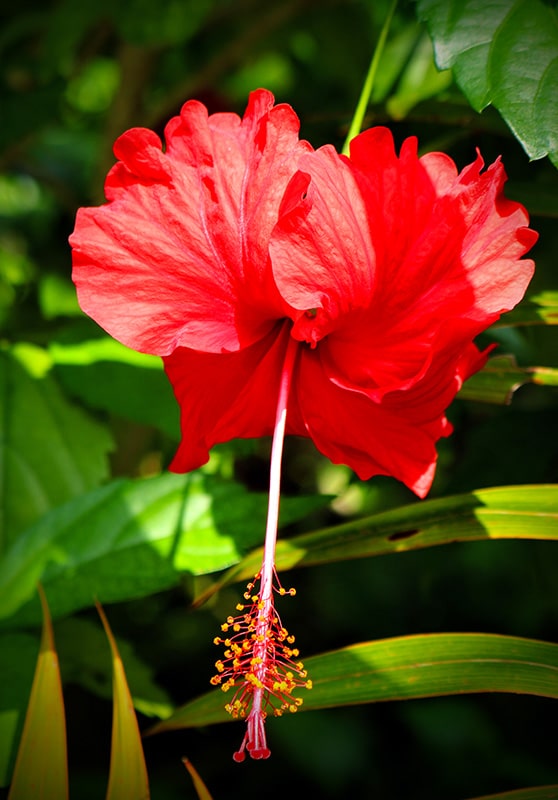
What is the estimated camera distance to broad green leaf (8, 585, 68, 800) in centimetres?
56

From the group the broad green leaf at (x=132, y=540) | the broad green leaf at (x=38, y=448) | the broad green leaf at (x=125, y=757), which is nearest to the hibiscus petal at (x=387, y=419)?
the broad green leaf at (x=132, y=540)

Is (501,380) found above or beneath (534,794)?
above

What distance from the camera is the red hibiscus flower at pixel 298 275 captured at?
21.3 inches

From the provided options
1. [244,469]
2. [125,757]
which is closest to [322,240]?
[125,757]

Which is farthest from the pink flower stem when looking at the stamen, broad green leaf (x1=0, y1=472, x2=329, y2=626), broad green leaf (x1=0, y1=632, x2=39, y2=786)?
broad green leaf (x1=0, y1=632, x2=39, y2=786)

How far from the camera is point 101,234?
0.58m

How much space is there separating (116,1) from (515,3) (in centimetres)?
79

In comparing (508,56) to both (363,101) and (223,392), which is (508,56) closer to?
→ (363,101)

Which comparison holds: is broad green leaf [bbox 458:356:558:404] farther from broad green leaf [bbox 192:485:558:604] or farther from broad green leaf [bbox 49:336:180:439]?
broad green leaf [bbox 49:336:180:439]

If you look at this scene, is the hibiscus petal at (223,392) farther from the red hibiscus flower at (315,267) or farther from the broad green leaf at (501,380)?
the broad green leaf at (501,380)

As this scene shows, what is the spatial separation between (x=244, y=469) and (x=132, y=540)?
0.73 meters

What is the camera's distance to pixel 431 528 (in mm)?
662

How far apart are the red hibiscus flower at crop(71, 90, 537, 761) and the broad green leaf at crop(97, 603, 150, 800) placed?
72mm

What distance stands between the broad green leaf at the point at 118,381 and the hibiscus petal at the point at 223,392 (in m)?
0.24
